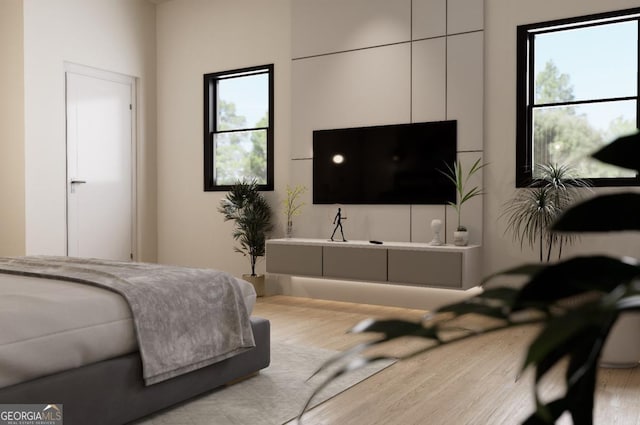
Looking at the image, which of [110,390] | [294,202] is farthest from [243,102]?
[110,390]

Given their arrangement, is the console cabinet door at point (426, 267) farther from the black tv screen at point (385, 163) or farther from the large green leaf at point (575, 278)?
the large green leaf at point (575, 278)

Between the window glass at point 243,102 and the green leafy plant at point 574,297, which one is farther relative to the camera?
the window glass at point 243,102

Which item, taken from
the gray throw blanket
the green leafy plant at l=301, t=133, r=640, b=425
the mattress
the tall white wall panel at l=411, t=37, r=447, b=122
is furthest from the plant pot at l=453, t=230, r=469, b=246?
the green leafy plant at l=301, t=133, r=640, b=425

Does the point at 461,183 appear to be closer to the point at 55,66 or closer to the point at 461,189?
→ the point at 461,189

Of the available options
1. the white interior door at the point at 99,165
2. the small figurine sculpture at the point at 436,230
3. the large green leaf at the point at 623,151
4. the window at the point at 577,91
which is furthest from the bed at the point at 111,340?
the white interior door at the point at 99,165

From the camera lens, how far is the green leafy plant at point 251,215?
5.95 m

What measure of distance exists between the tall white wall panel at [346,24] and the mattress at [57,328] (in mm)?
3898

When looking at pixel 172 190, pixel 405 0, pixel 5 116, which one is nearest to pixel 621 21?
pixel 405 0

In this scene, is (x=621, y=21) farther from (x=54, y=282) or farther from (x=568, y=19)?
(x=54, y=282)

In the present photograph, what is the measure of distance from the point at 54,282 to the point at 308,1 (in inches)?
167

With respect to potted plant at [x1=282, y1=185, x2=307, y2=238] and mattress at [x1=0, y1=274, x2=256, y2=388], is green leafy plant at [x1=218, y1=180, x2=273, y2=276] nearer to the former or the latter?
potted plant at [x1=282, y1=185, x2=307, y2=238]

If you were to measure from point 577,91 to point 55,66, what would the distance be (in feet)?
16.1

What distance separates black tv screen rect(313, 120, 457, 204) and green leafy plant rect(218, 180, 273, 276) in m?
0.60

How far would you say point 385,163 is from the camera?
5.45 meters
